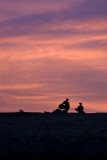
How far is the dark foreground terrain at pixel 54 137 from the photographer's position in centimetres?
2877

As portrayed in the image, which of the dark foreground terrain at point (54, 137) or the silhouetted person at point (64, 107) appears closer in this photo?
the dark foreground terrain at point (54, 137)

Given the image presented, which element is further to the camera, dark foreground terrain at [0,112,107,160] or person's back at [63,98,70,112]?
person's back at [63,98,70,112]

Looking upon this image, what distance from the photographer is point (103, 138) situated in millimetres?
30484

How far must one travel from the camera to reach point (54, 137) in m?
30.5

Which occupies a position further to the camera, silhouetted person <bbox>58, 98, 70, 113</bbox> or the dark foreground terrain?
silhouetted person <bbox>58, 98, 70, 113</bbox>

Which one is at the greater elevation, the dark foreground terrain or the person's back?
the person's back

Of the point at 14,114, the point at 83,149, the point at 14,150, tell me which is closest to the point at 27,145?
the point at 14,150

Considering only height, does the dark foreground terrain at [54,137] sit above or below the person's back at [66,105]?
below

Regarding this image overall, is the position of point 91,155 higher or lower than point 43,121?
lower

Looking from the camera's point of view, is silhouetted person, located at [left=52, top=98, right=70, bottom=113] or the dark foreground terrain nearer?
the dark foreground terrain

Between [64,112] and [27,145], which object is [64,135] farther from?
[64,112]

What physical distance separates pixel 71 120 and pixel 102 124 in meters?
2.00

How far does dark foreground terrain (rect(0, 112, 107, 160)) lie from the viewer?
94.4 feet

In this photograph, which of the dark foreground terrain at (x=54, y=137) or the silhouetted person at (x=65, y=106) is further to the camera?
the silhouetted person at (x=65, y=106)
